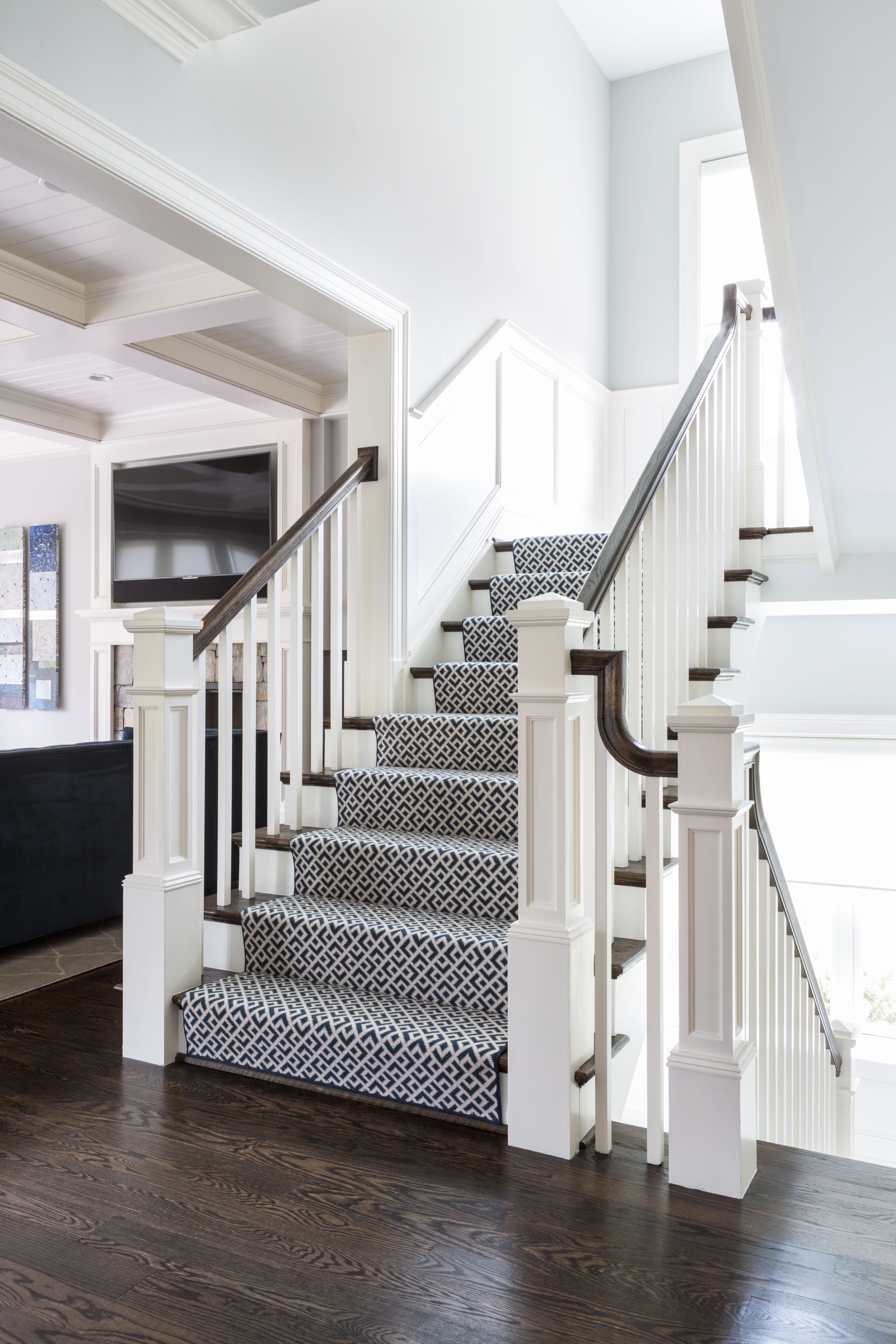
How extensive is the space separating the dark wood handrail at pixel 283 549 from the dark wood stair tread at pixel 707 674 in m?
1.34

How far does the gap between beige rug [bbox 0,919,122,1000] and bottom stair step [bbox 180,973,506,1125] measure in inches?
36.2

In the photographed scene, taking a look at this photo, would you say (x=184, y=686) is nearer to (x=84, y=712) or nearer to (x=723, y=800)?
(x=723, y=800)

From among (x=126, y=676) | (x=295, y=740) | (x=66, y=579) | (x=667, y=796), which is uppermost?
(x=66, y=579)

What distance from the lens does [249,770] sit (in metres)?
2.95

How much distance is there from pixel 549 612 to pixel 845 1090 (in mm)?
2949

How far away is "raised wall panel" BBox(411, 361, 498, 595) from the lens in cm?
385

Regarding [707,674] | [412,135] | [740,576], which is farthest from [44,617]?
[707,674]

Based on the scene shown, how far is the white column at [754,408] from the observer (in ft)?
12.2

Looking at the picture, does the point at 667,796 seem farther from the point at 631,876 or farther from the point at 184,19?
the point at 184,19

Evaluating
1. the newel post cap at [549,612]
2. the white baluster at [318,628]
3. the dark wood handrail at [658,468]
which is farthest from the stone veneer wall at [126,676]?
the newel post cap at [549,612]

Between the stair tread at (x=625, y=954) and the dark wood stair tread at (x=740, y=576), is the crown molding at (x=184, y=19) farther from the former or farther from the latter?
the stair tread at (x=625, y=954)

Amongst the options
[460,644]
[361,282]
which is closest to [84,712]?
[460,644]

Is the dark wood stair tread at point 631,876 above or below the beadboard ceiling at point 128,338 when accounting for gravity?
below

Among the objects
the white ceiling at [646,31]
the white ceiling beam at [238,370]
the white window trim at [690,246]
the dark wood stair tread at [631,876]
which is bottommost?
the dark wood stair tread at [631,876]
